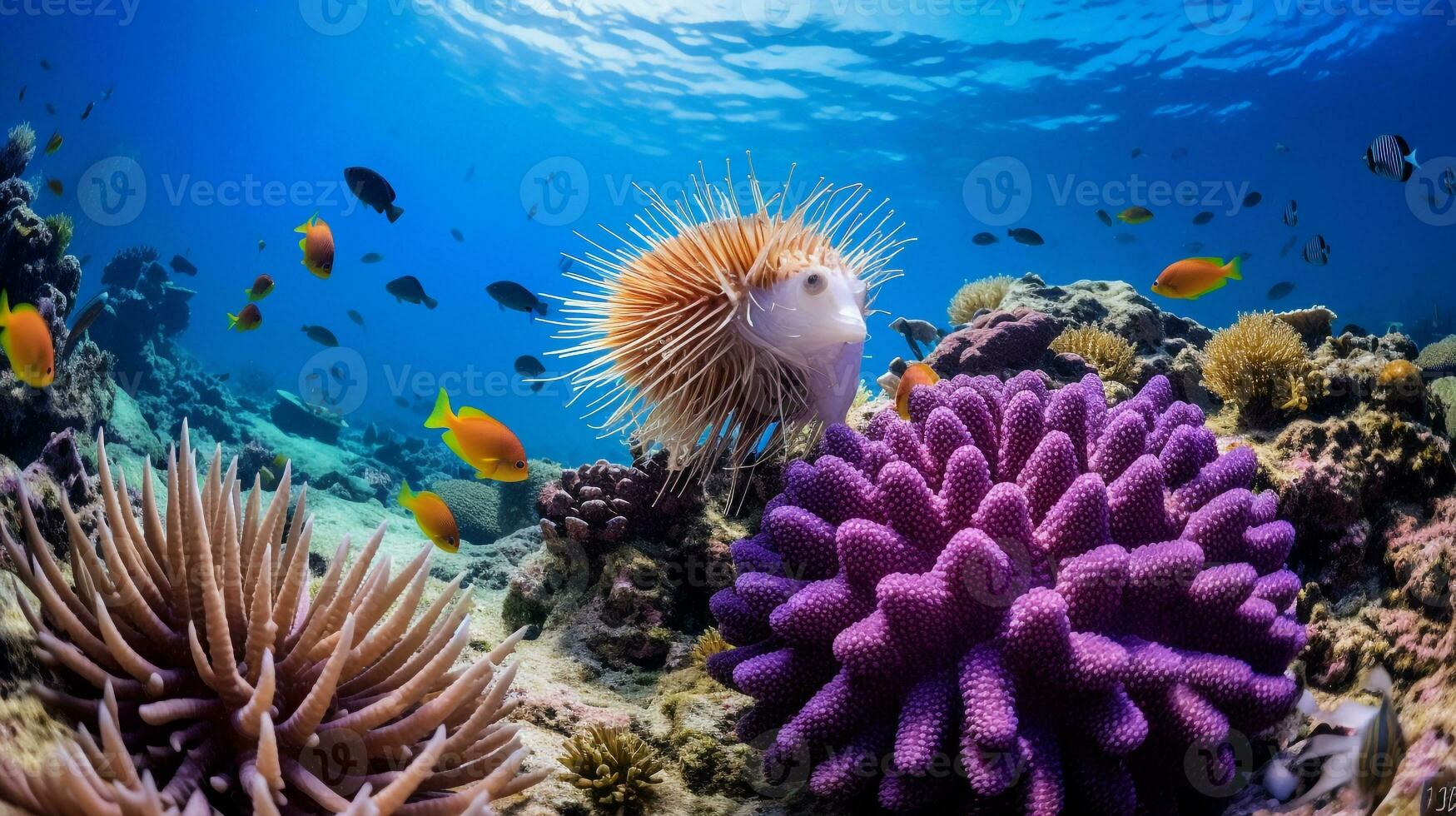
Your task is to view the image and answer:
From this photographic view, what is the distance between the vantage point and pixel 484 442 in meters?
5.04

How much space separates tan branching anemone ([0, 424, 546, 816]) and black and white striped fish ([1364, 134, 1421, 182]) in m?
9.78

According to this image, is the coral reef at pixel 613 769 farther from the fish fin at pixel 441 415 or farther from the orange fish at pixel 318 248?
the orange fish at pixel 318 248

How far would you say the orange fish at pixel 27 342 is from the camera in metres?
4.63

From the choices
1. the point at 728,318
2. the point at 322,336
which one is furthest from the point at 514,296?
the point at 728,318

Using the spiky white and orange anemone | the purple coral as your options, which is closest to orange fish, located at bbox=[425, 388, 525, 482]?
the spiky white and orange anemone

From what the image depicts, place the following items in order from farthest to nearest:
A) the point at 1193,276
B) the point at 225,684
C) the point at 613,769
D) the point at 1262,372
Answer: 1. the point at 1193,276
2. the point at 1262,372
3. the point at 613,769
4. the point at 225,684

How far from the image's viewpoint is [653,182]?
1983 inches

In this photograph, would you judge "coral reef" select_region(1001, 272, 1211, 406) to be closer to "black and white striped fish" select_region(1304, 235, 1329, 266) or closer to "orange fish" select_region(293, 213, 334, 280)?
"black and white striped fish" select_region(1304, 235, 1329, 266)

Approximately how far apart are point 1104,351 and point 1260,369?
4.67 ft

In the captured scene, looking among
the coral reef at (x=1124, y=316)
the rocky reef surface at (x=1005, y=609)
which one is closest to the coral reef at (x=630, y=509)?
the rocky reef surface at (x=1005, y=609)

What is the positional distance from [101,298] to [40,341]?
151 inches

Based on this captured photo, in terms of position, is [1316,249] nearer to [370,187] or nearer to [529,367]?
[529,367]

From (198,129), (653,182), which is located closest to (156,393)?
(653,182)

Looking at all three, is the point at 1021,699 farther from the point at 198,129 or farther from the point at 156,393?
the point at 198,129
